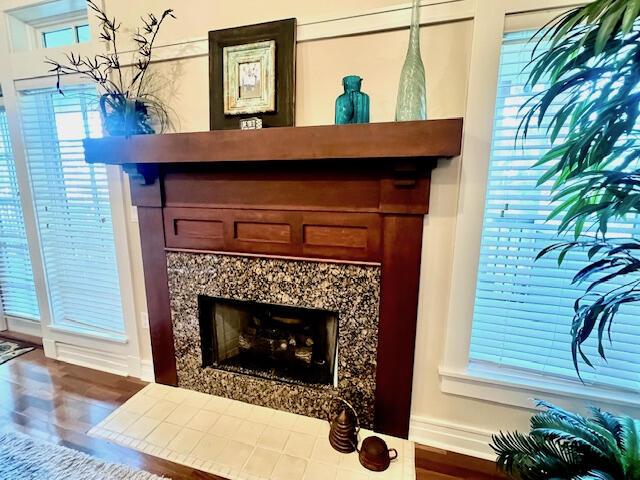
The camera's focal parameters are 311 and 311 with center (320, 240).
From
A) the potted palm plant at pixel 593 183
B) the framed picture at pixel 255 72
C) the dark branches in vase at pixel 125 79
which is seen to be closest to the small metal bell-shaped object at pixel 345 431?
the potted palm plant at pixel 593 183

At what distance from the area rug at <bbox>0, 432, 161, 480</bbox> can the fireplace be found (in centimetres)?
67

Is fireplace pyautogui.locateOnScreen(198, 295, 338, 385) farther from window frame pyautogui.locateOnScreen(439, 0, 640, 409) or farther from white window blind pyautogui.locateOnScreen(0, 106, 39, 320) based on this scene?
white window blind pyautogui.locateOnScreen(0, 106, 39, 320)

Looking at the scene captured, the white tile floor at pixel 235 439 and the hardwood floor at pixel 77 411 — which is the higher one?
the white tile floor at pixel 235 439

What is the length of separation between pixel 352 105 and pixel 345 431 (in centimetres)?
163

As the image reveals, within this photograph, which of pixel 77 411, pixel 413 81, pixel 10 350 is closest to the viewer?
pixel 413 81

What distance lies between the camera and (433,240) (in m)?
1.56

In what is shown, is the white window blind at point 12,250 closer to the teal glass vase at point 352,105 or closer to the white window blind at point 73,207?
the white window blind at point 73,207

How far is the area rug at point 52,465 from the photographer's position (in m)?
1.49

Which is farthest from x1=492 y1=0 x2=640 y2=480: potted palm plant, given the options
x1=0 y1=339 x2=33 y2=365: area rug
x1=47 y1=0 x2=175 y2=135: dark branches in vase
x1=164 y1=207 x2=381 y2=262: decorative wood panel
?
x1=0 y1=339 x2=33 y2=365: area rug

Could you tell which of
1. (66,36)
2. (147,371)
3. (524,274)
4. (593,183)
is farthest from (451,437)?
(66,36)

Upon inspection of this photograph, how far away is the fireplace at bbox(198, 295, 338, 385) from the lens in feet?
6.43

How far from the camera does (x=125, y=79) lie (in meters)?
1.94

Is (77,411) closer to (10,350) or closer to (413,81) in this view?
(10,350)

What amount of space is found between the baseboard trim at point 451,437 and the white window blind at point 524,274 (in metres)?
0.41
